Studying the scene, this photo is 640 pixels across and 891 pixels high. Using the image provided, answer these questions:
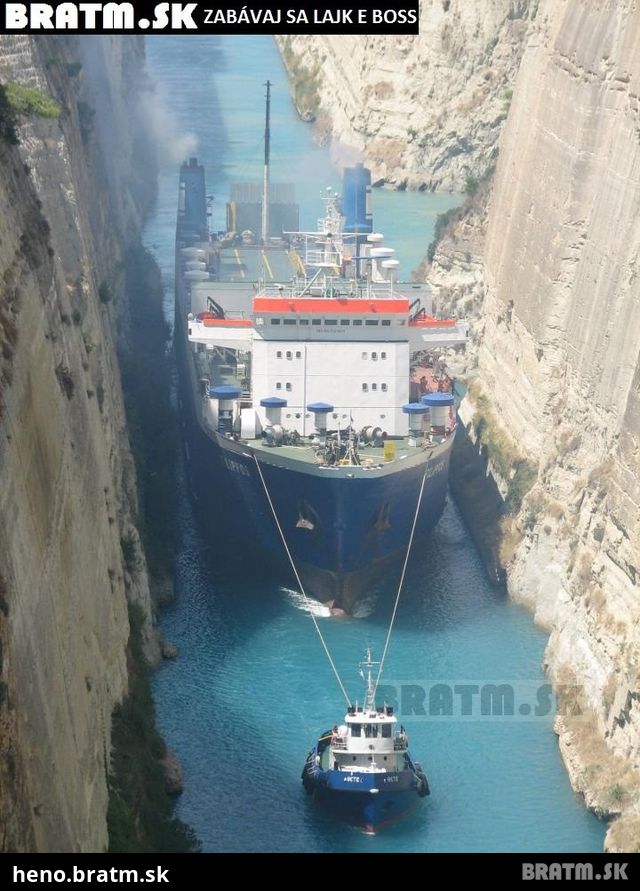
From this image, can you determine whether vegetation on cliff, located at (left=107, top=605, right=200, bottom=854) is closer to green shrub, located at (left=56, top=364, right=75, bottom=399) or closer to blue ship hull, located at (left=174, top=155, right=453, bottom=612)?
green shrub, located at (left=56, top=364, right=75, bottom=399)

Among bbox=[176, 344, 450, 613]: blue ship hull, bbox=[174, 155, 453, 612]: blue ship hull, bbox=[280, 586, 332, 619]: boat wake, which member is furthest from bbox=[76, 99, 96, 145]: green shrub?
bbox=[280, 586, 332, 619]: boat wake

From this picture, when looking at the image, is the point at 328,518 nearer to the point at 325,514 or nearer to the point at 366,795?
the point at 325,514

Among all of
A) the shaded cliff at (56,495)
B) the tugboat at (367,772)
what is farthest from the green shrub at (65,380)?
the tugboat at (367,772)

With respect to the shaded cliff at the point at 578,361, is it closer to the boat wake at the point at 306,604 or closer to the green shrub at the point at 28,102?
the boat wake at the point at 306,604

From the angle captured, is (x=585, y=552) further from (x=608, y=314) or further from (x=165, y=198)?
(x=165, y=198)

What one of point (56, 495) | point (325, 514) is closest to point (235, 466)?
point (325, 514)

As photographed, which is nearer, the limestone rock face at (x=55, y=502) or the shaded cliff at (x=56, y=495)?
the limestone rock face at (x=55, y=502)
